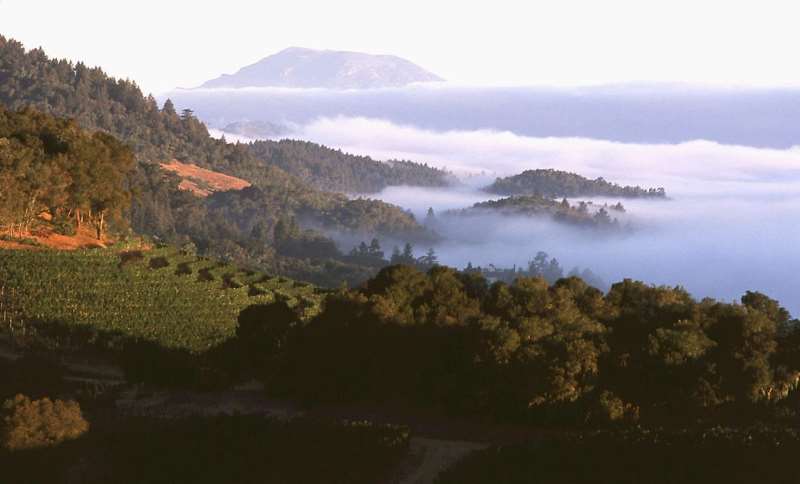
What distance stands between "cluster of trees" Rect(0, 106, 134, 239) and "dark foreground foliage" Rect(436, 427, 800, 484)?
3917 centimetres

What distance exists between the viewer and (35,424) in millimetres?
28125

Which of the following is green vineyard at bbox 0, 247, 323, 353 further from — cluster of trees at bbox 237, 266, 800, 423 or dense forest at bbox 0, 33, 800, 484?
cluster of trees at bbox 237, 266, 800, 423

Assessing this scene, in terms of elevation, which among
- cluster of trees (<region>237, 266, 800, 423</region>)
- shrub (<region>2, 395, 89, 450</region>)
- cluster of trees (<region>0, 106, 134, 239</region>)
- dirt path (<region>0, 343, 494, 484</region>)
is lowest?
dirt path (<region>0, 343, 494, 484</region>)

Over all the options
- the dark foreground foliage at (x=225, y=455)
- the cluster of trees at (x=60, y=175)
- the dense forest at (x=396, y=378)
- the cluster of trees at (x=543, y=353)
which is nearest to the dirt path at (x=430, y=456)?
the dense forest at (x=396, y=378)

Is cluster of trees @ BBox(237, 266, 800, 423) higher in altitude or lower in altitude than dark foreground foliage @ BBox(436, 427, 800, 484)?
higher

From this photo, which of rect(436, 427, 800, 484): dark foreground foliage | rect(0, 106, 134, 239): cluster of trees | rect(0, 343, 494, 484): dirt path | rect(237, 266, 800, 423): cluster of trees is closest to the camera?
rect(436, 427, 800, 484): dark foreground foliage

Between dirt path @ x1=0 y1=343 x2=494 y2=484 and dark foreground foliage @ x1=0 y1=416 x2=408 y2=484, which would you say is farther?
dirt path @ x1=0 y1=343 x2=494 y2=484

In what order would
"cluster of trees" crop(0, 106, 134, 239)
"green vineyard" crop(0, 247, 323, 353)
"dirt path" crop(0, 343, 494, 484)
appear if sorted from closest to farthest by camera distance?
"dirt path" crop(0, 343, 494, 484) < "green vineyard" crop(0, 247, 323, 353) < "cluster of trees" crop(0, 106, 134, 239)

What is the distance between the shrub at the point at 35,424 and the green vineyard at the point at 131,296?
1871 cm

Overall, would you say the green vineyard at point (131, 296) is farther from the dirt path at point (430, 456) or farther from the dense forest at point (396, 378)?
the dirt path at point (430, 456)

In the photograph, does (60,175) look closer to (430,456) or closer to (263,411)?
(263,411)

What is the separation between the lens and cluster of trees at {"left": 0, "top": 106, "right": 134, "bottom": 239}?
5847cm

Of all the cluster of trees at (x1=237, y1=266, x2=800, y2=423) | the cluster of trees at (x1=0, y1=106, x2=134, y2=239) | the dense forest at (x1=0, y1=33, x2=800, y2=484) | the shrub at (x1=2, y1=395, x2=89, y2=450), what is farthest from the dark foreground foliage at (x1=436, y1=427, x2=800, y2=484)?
the cluster of trees at (x1=0, y1=106, x2=134, y2=239)

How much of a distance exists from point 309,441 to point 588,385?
31.2 feet
